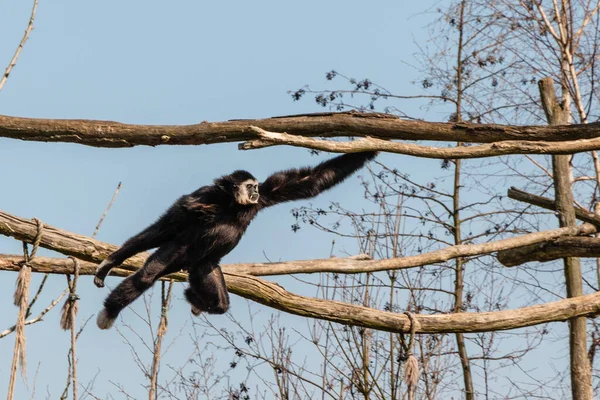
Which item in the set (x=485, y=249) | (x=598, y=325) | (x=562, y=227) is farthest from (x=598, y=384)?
(x=485, y=249)

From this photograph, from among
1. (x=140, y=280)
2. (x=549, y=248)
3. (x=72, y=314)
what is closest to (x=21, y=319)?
(x=72, y=314)

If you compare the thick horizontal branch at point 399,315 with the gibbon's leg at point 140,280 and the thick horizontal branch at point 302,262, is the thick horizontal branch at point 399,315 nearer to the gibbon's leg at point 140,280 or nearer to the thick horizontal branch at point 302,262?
the thick horizontal branch at point 302,262

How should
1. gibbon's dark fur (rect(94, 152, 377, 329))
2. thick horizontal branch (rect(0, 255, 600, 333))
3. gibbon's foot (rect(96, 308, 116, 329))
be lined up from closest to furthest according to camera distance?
thick horizontal branch (rect(0, 255, 600, 333)) → gibbon's dark fur (rect(94, 152, 377, 329)) → gibbon's foot (rect(96, 308, 116, 329))

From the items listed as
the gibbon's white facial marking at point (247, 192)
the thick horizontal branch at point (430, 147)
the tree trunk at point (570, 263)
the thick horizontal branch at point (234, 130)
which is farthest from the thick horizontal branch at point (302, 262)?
the thick horizontal branch at point (430, 147)

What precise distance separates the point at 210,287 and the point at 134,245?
75 centimetres

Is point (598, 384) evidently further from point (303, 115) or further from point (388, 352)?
point (303, 115)

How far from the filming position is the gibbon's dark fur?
7.26 meters

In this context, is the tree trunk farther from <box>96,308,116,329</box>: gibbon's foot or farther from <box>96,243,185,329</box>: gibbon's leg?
<box>96,308,116,329</box>: gibbon's foot

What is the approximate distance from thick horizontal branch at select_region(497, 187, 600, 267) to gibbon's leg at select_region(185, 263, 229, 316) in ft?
11.1

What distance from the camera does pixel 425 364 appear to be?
422 inches

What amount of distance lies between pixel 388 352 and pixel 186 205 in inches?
156

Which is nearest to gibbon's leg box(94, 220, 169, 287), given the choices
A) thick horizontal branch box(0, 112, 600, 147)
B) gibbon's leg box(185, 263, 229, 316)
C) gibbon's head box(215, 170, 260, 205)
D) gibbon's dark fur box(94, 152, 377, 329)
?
gibbon's dark fur box(94, 152, 377, 329)

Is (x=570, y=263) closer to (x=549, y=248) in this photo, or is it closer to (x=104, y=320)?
(x=549, y=248)

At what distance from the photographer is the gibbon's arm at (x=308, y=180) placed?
7.50m
